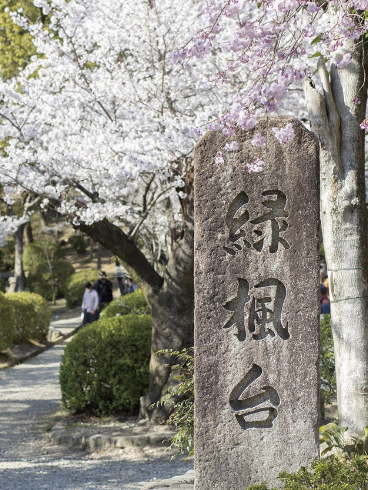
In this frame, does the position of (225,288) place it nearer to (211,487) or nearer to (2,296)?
(211,487)

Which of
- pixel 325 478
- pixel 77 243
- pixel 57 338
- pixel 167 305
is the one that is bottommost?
pixel 325 478

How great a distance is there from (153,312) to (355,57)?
3.98 metres

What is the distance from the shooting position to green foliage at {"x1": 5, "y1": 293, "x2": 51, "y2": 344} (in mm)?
14547

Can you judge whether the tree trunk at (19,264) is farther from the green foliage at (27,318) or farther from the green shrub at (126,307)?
the green shrub at (126,307)

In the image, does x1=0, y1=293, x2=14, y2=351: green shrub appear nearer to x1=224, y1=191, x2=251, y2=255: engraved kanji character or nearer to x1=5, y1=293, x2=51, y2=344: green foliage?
x1=5, y1=293, x2=51, y2=344: green foliage

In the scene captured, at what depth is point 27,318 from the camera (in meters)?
14.7

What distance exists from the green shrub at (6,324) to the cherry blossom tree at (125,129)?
14.9 feet

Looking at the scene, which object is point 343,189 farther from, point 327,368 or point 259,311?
point 327,368

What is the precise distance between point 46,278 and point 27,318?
997 cm

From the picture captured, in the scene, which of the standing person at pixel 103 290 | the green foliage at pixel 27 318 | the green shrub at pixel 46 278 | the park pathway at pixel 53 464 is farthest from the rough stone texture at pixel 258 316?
the green shrub at pixel 46 278

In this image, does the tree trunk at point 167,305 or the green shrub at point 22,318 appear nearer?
the tree trunk at point 167,305

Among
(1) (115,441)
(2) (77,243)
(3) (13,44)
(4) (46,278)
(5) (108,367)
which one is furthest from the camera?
(2) (77,243)

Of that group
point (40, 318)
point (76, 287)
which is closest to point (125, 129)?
point (40, 318)

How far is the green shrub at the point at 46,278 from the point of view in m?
24.6
